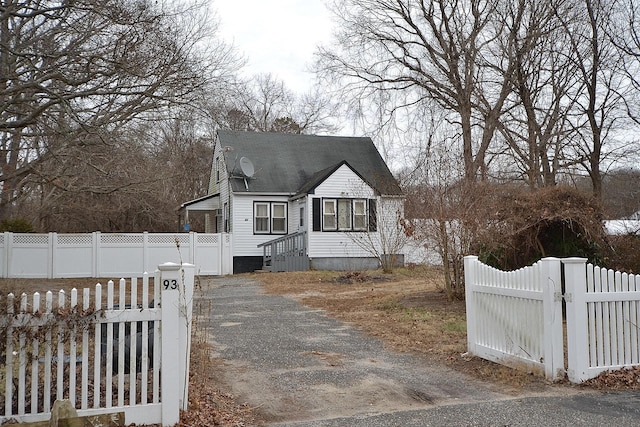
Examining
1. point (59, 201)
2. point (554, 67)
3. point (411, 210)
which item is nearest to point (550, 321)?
point (411, 210)

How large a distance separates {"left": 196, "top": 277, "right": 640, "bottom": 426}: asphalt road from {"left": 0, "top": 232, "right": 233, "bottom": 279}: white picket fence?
11.3 metres

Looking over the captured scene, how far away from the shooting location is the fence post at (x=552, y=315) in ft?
19.1

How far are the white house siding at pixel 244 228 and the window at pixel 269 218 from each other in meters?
0.25

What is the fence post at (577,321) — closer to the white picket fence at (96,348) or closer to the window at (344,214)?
the white picket fence at (96,348)

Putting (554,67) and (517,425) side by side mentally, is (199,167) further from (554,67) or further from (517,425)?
(517,425)

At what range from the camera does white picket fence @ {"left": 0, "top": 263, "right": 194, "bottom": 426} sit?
412 centimetres

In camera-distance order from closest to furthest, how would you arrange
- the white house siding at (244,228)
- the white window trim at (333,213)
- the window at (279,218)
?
the white window trim at (333,213) < the white house siding at (244,228) < the window at (279,218)

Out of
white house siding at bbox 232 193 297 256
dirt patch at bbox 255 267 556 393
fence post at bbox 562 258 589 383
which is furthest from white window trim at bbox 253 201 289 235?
fence post at bbox 562 258 589 383

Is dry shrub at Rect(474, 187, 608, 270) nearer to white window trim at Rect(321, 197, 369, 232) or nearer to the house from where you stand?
the house

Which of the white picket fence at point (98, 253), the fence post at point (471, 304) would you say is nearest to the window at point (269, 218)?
the white picket fence at point (98, 253)

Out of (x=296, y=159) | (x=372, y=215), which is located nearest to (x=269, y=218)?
(x=296, y=159)

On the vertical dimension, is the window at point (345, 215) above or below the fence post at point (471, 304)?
above

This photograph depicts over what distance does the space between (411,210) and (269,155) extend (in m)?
14.2

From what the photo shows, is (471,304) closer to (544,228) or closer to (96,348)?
(544,228)
